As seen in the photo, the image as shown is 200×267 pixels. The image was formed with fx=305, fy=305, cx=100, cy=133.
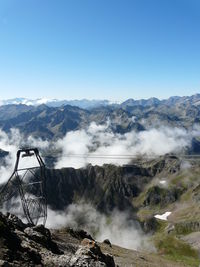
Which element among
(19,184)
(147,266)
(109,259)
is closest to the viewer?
(109,259)

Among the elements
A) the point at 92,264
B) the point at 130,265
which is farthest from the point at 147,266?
the point at 92,264

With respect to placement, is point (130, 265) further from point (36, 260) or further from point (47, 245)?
point (36, 260)

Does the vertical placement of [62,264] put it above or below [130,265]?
above

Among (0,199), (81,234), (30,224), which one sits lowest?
(81,234)

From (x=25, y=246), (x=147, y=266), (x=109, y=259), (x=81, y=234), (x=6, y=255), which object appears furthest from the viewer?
(x=81, y=234)

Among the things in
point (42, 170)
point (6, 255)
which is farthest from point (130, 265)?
point (6, 255)

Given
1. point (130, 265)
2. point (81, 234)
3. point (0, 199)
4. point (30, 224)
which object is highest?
point (0, 199)

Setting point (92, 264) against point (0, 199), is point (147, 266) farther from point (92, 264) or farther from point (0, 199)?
point (92, 264)

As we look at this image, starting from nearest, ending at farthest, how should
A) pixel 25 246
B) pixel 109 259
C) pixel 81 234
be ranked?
pixel 25 246
pixel 109 259
pixel 81 234

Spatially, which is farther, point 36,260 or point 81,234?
point 81,234
